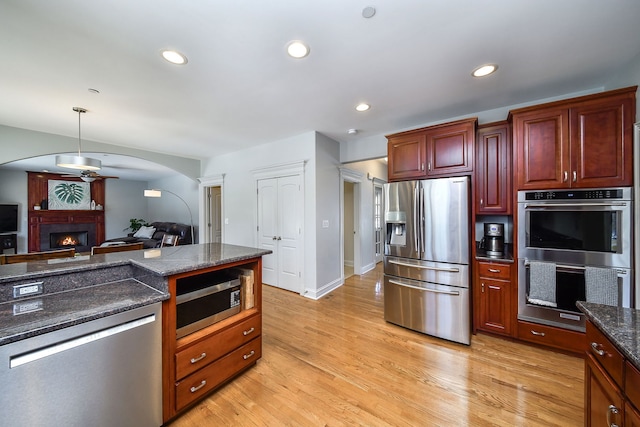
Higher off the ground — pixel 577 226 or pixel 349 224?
pixel 577 226

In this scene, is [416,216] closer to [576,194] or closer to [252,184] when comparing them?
[576,194]

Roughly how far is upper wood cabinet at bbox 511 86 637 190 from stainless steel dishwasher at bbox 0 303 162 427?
11.2ft

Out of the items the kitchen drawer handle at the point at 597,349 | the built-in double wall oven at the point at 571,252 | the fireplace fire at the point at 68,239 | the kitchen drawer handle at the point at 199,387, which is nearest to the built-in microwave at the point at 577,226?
the built-in double wall oven at the point at 571,252

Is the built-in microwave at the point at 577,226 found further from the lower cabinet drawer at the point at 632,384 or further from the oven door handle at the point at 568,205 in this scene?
the lower cabinet drawer at the point at 632,384

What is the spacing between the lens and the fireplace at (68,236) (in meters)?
7.14

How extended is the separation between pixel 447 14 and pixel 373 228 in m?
4.49

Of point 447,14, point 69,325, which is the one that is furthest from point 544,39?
point 69,325

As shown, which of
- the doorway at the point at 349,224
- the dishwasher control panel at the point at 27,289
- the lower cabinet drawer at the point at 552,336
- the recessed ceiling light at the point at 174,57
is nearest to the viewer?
the dishwasher control panel at the point at 27,289

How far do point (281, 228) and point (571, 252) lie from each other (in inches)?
144

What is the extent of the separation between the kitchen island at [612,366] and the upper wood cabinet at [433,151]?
5.72 ft

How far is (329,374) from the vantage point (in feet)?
6.68

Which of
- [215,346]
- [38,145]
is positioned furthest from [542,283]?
[38,145]

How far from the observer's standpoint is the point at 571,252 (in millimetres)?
2176

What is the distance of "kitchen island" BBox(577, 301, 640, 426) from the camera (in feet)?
2.77
